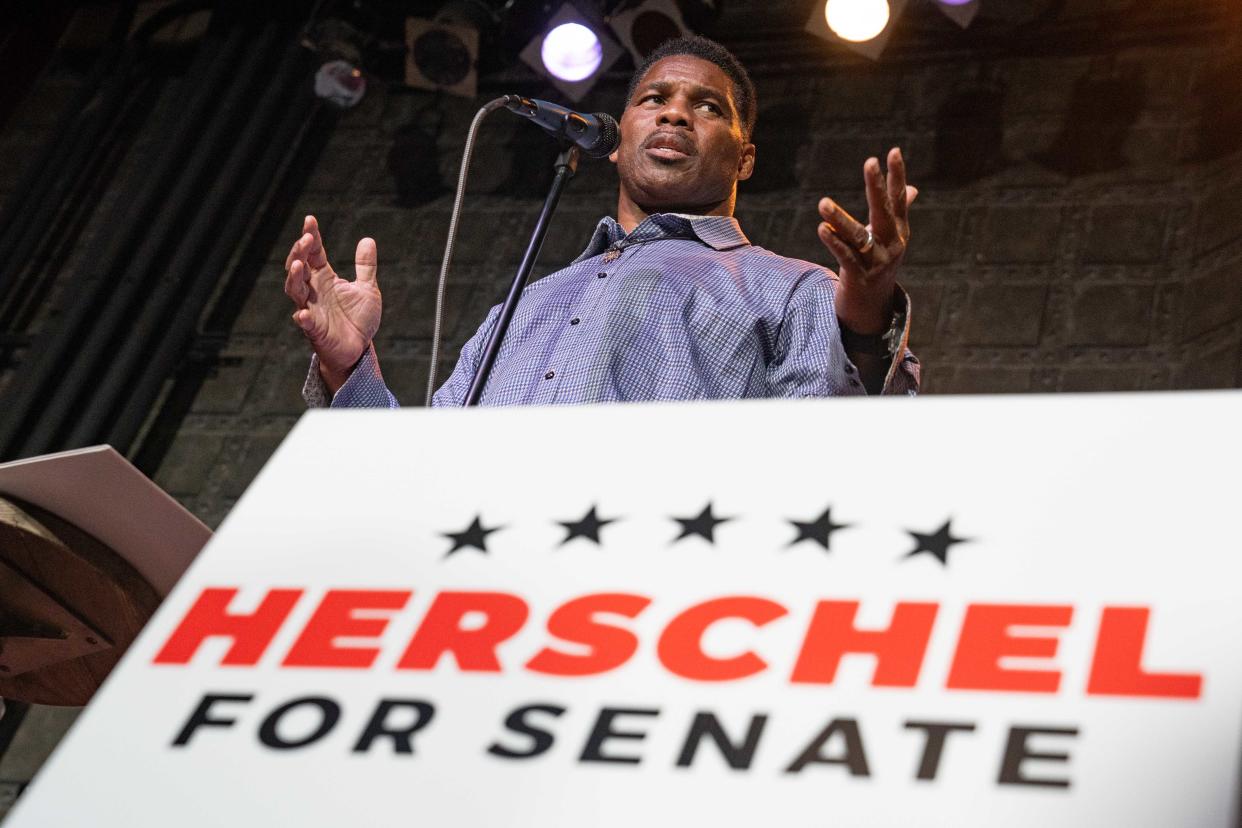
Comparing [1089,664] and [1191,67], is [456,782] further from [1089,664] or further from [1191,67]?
[1191,67]

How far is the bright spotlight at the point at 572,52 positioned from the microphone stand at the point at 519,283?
2.02 meters

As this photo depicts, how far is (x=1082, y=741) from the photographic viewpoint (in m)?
0.71

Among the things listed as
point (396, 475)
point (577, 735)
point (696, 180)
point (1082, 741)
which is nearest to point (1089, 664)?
point (1082, 741)

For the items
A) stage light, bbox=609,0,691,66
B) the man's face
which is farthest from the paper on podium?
stage light, bbox=609,0,691,66

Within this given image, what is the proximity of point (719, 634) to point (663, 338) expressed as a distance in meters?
1.14

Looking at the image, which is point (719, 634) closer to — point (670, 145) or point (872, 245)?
point (872, 245)

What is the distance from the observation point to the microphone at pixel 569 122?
1.87 meters

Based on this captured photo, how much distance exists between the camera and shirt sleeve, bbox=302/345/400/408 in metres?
1.88

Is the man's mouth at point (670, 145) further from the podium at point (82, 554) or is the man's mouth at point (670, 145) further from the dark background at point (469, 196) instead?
the dark background at point (469, 196)

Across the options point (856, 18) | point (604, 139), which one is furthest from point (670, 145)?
point (856, 18)

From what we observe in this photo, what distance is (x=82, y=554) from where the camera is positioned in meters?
1.51

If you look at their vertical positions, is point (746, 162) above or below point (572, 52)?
below

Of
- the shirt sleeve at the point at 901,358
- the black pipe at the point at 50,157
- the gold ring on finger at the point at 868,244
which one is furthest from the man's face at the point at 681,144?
the black pipe at the point at 50,157

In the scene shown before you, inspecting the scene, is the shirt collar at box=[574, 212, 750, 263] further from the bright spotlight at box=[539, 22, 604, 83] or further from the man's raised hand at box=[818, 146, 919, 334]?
the bright spotlight at box=[539, 22, 604, 83]
